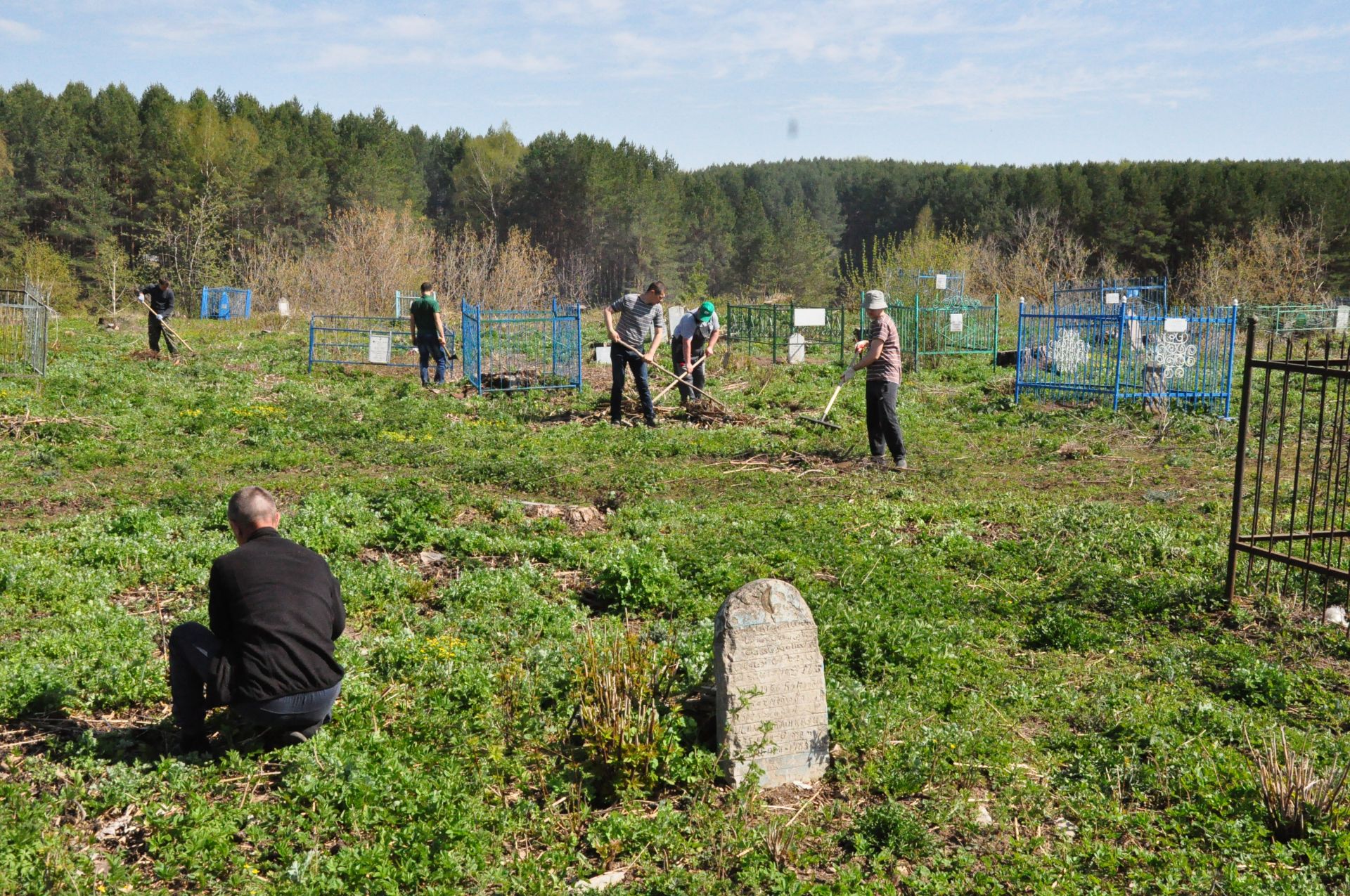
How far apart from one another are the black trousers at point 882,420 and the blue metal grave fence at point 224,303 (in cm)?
3257

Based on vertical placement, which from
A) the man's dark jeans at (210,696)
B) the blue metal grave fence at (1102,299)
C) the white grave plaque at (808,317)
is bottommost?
the man's dark jeans at (210,696)

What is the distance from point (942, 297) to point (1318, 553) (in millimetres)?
23139

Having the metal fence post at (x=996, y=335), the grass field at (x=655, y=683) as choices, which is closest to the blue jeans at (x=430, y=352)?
the grass field at (x=655, y=683)

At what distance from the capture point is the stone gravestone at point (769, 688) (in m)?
4.70

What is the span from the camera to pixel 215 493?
9.77 metres

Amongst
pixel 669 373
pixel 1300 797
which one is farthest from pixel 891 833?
pixel 669 373

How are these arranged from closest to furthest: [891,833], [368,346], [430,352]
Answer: [891,833]
[430,352]
[368,346]

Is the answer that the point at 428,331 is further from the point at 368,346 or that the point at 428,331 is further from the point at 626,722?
the point at 626,722

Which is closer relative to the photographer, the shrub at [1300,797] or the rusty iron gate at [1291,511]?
the shrub at [1300,797]

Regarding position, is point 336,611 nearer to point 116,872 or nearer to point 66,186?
point 116,872

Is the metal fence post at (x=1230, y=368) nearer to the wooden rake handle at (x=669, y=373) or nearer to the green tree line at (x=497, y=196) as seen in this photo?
the wooden rake handle at (x=669, y=373)

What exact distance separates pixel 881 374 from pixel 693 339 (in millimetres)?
7478

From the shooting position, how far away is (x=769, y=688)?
187 inches

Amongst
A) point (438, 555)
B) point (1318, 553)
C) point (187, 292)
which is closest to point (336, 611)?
point (438, 555)
